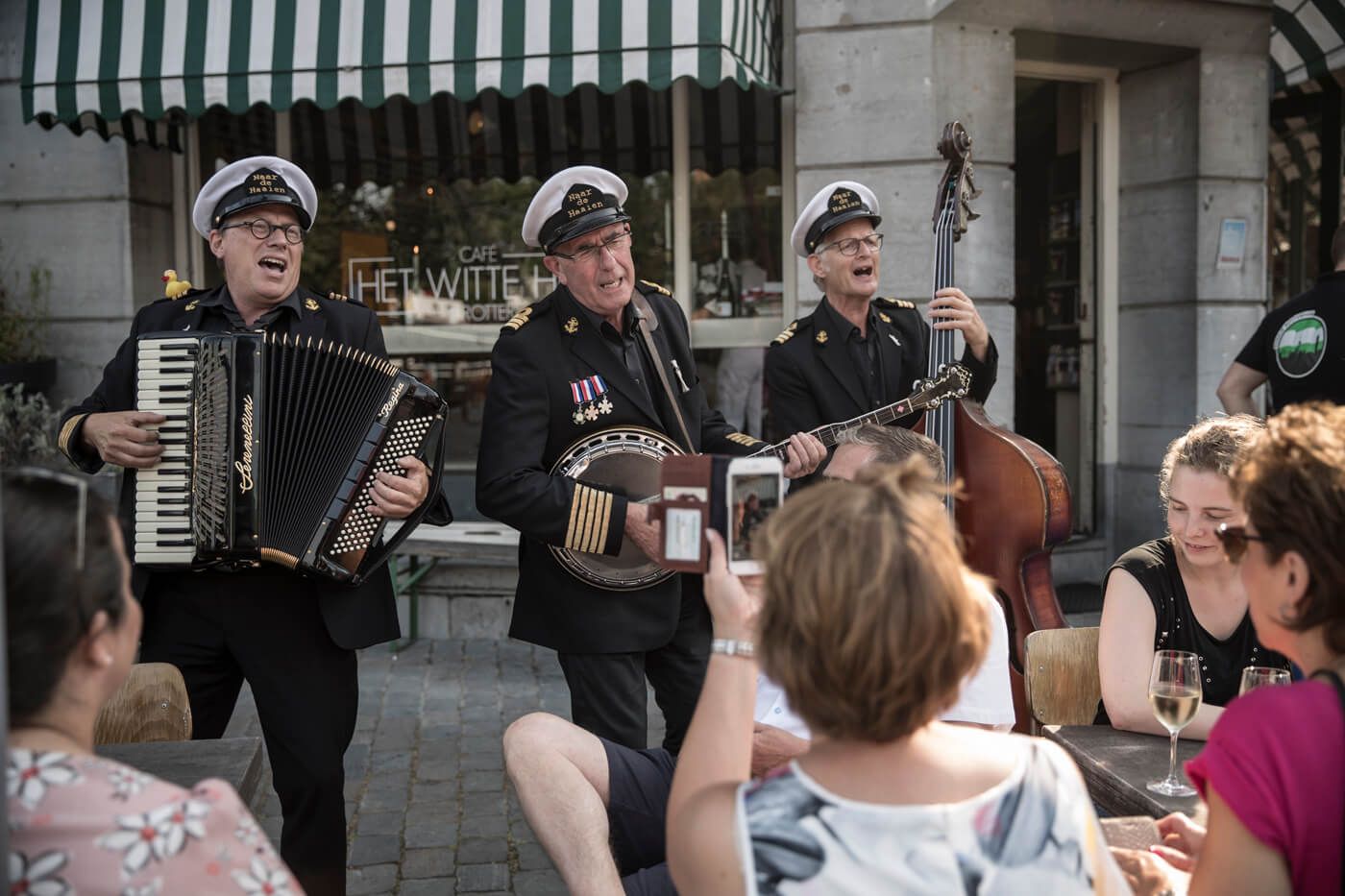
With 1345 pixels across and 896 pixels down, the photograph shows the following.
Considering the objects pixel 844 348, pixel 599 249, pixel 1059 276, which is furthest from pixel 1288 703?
pixel 1059 276

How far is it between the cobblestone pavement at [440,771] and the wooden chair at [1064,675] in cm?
154

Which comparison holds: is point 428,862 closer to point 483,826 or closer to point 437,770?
point 483,826

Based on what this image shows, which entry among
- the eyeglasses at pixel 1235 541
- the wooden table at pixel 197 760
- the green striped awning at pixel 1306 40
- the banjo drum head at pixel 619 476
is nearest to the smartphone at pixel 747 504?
the eyeglasses at pixel 1235 541

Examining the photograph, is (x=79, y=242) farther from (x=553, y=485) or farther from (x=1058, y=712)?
(x=1058, y=712)

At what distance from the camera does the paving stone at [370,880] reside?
11.8 feet

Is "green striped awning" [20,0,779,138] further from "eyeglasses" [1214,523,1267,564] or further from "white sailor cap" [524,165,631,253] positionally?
"eyeglasses" [1214,523,1267,564]

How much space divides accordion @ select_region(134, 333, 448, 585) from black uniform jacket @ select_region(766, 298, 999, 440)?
1.53 meters

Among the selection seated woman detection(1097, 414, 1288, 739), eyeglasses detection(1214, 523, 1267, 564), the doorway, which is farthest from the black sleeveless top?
the doorway

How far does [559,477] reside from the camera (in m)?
3.04

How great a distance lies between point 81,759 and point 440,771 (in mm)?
3229

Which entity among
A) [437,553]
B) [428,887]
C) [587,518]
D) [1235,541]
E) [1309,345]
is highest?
[1309,345]

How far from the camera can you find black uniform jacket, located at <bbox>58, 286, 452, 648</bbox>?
296 centimetres

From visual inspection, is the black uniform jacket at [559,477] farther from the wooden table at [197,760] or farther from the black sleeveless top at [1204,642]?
the black sleeveless top at [1204,642]

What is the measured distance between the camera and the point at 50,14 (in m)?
6.04
